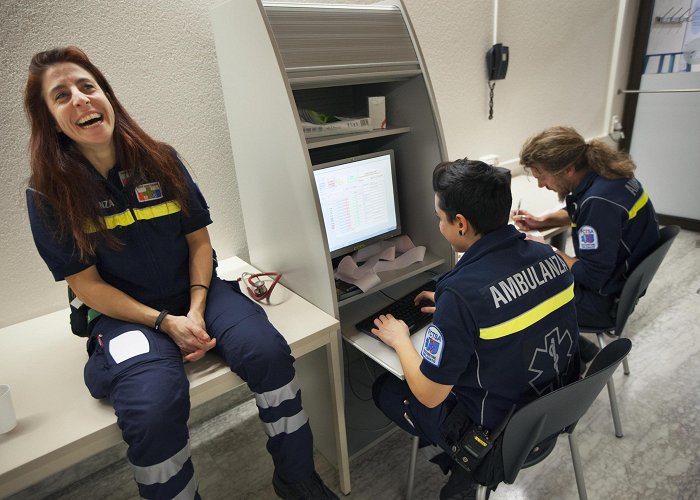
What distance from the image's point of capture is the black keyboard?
1.38m

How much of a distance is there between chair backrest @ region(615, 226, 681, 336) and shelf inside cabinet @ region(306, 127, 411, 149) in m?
0.95

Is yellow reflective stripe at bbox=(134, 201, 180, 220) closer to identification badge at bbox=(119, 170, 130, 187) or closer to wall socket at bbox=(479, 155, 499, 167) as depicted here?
identification badge at bbox=(119, 170, 130, 187)

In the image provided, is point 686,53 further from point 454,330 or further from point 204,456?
point 204,456

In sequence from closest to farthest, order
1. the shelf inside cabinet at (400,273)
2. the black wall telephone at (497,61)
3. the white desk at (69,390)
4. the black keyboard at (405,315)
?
the white desk at (69,390) < the black keyboard at (405,315) < the shelf inside cabinet at (400,273) < the black wall telephone at (497,61)

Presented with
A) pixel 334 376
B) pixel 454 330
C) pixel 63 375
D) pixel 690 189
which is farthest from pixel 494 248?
pixel 690 189

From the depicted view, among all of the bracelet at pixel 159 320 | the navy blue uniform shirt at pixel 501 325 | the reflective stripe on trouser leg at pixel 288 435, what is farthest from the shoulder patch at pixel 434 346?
the bracelet at pixel 159 320

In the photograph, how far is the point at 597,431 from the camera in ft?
5.89

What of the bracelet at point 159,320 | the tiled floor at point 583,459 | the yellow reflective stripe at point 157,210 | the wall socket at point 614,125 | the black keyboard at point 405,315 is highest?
the yellow reflective stripe at point 157,210

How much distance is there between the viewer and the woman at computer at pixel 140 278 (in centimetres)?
103

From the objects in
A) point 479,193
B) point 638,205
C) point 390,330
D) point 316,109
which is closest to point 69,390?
point 390,330

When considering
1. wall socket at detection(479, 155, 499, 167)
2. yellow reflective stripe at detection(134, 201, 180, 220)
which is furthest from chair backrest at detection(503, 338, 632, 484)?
wall socket at detection(479, 155, 499, 167)

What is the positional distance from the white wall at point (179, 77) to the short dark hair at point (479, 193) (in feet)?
3.33

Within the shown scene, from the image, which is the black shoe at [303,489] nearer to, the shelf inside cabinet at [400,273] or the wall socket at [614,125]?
the shelf inside cabinet at [400,273]

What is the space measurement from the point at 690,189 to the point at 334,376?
11.5ft
